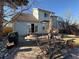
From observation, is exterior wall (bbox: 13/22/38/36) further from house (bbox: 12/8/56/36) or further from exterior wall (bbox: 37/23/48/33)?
exterior wall (bbox: 37/23/48/33)

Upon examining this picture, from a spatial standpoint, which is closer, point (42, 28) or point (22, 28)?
point (22, 28)

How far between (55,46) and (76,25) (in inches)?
781

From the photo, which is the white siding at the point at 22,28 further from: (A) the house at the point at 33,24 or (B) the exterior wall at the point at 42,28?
(B) the exterior wall at the point at 42,28

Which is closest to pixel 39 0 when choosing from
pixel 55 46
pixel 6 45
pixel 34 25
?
pixel 55 46

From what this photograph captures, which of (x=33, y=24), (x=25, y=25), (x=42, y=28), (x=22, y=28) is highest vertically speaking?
(x=33, y=24)

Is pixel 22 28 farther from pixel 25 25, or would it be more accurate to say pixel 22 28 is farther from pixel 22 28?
pixel 25 25

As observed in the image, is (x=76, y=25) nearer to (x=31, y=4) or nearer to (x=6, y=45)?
(x=6, y=45)

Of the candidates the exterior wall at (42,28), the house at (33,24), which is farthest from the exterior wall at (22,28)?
the exterior wall at (42,28)

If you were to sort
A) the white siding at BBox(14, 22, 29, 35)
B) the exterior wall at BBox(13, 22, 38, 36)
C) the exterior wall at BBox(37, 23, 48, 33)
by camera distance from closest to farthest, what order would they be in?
the exterior wall at BBox(13, 22, 38, 36) → the white siding at BBox(14, 22, 29, 35) → the exterior wall at BBox(37, 23, 48, 33)

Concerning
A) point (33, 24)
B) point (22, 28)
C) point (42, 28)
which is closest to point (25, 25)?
point (22, 28)

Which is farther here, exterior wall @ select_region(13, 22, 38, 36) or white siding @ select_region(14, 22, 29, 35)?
white siding @ select_region(14, 22, 29, 35)

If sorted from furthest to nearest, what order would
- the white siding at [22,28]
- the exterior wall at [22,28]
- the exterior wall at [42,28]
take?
the exterior wall at [42,28] < the white siding at [22,28] < the exterior wall at [22,28]

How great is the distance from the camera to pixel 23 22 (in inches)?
1293

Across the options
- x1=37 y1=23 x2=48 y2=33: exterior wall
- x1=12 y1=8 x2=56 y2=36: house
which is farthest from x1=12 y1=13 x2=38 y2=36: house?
x1=37 y1=23 x2=48 y2=33: exterior wall
